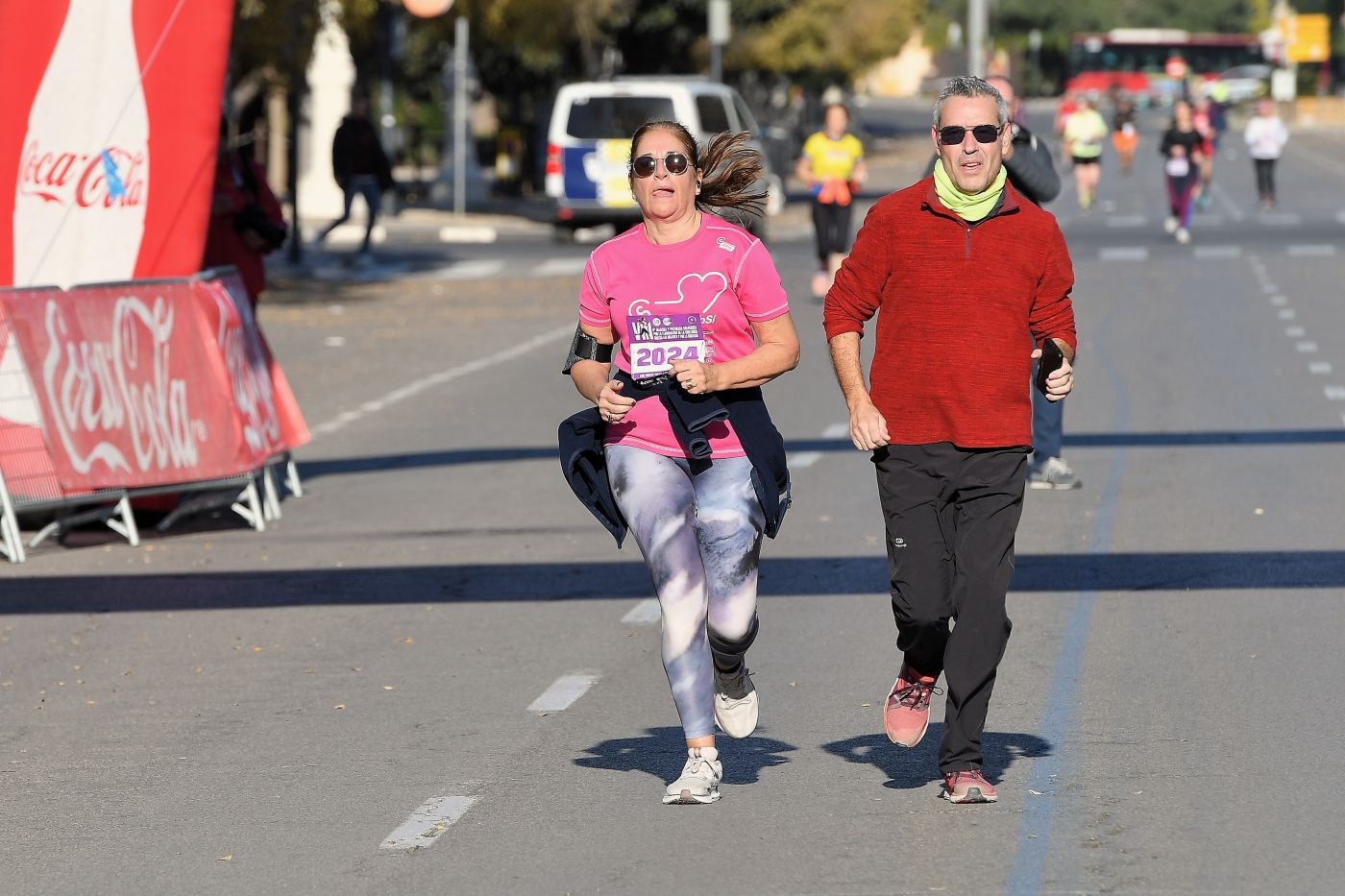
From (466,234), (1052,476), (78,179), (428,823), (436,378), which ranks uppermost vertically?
(78,179)

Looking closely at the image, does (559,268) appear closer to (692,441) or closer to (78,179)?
(78,179)

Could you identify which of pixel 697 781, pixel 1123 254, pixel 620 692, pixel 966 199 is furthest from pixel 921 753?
pixel 1123 254

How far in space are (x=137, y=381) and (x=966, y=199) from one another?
6178 mm

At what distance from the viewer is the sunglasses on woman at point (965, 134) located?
613 cm

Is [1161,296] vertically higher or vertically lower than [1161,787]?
lower

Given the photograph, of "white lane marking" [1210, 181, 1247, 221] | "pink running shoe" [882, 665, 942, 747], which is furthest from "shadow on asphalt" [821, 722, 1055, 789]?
"white lane marking" [1210, 181, 1247, 221]

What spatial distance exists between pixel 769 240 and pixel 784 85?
40129mm

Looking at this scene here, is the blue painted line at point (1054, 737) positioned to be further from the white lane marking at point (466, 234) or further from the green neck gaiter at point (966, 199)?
the white lane marking at point (466, 234)

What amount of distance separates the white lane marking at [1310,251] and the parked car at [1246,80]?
82283 mm

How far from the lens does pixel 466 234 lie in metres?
36.6

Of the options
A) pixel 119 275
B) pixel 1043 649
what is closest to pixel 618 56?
pixel 119 275

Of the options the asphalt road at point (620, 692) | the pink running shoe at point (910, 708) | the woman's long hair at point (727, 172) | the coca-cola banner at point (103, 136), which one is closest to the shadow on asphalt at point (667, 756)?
the asphalt road at point (620, 692)

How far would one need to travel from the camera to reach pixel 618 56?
162 feet

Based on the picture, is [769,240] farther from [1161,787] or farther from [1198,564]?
[1161,787]
